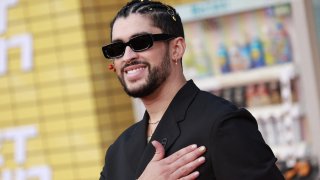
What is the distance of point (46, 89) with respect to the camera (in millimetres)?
6879

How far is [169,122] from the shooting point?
2242 mm

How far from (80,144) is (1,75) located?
957 mm

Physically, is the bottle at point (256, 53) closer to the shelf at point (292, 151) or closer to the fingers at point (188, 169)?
the shelf at point (292, 151)

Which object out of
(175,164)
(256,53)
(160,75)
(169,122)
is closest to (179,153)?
(175,164)

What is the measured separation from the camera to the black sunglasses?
221cm

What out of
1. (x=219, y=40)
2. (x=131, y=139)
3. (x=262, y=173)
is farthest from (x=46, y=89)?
(x=262, y=173)

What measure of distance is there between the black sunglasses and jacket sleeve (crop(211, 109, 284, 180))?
12.2 inches

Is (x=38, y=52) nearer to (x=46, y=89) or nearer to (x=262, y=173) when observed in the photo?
(x=46, y=89)

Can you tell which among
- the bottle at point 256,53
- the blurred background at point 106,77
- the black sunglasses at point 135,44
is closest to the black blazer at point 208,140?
the black sunglasses at point 135,44

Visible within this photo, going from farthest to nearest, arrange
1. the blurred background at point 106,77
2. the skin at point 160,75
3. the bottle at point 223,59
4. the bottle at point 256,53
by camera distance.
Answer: the bottle at point 223,59 < the bottle at point 256,53 < the blurred background at point 106,77 < the skin at point 160,75

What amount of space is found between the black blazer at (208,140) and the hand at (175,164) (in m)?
0.02

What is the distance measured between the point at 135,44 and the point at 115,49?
0.09 metres

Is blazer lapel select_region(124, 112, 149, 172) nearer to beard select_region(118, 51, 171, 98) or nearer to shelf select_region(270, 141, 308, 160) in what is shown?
beard select_region(118, 51, 171, 98)

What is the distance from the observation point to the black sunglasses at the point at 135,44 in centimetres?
221
